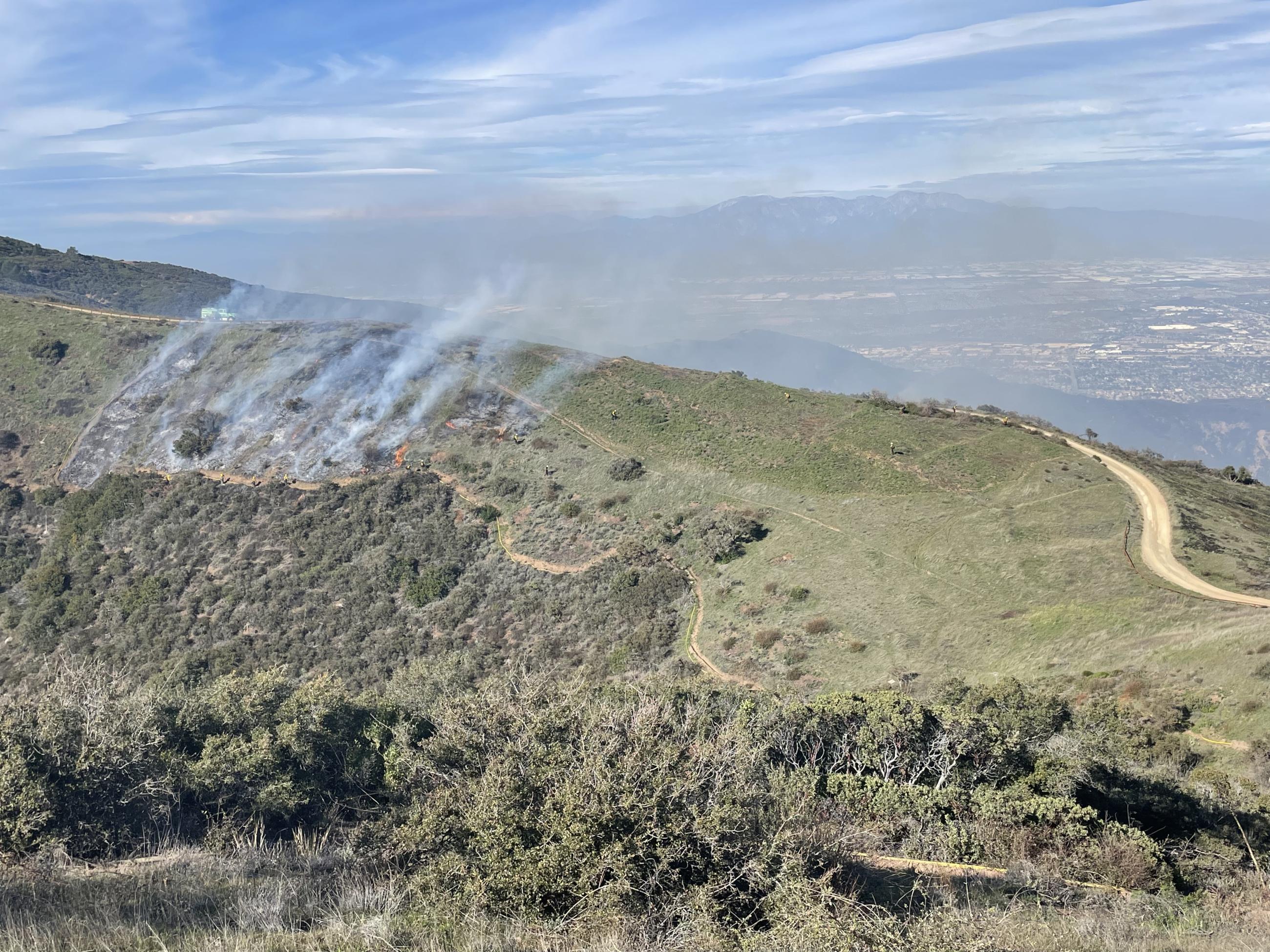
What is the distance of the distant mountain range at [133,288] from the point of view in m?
90.9

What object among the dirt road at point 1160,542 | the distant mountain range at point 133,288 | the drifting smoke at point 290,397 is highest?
the distant mountain range at point 133,288

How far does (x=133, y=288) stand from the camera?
97.7 m

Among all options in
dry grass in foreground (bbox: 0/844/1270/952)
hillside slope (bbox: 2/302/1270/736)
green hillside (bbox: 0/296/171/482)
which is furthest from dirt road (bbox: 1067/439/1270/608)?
green hillside (bbox: 0/296/171/482)

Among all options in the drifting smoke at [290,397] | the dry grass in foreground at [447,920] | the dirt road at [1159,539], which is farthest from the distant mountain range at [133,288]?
the dry grass in foreground at [447,920]

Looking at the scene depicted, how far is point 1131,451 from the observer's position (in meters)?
48.9

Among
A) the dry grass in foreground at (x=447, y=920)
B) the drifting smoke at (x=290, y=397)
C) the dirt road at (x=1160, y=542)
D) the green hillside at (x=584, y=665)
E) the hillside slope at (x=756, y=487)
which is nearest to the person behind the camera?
the dry grass in foreground at (x=447, y=920)

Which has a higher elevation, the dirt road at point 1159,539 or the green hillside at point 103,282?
the green hillside at point 103,282

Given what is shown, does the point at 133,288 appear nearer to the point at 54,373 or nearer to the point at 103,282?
the point at 103,282

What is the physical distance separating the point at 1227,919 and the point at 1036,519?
26.0 m

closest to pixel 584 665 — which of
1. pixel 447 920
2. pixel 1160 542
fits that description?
pixel 447 920

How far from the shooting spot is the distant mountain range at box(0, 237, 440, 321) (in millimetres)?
90875

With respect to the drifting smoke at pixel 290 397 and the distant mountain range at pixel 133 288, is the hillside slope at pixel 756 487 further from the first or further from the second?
the distant mountain range at pixel 133 288

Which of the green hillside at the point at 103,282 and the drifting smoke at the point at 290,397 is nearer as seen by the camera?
the drifting smoke at the point at 290,397

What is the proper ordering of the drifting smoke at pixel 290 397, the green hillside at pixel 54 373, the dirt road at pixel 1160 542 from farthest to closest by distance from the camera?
the green hillside at pixel 54 373
the drifting smoke at pixel 290 397
the dirt road at pixel 1160 542
